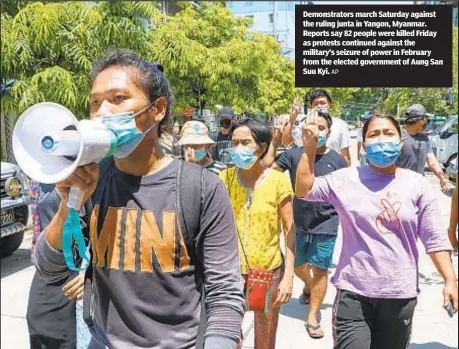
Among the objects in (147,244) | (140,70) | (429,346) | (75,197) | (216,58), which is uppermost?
(216,58)

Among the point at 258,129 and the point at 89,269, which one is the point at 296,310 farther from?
the point at 89,269

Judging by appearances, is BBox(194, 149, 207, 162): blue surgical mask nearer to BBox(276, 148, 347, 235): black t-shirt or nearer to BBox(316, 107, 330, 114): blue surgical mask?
BBox(276, 148, 347, 235): black t-shirt

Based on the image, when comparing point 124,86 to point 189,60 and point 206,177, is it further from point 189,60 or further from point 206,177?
point 189,60

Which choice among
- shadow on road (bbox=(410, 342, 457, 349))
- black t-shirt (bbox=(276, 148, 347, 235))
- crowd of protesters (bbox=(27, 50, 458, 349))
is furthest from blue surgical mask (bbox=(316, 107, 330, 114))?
shadow on road (bbox=(410, 342, 457, 349))

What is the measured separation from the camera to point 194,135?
386 centimetres

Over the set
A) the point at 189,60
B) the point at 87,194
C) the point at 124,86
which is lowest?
the point at 87,194

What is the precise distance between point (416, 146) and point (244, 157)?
248 centimetres

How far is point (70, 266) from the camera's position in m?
1.51

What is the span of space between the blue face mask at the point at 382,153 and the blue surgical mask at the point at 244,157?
2.40 feet

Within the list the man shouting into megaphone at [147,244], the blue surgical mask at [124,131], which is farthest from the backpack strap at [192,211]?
the blue surgical mask at [124,131]

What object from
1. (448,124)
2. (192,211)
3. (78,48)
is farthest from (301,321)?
(448,124)

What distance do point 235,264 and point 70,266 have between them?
1.49ft

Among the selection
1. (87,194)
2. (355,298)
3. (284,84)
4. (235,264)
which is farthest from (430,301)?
(284,84)

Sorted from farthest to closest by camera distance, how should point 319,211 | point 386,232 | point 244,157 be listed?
point 319,211 → point 244,157 → point 386,232
